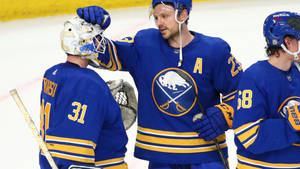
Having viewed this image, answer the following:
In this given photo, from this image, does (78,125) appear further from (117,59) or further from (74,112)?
(117,59)

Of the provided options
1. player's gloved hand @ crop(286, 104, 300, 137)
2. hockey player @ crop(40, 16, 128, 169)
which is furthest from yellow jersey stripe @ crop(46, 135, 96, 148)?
player's gloved hand @ crop(286, 104, 300, 137)

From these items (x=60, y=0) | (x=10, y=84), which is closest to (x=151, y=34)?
(x=10, y=84)

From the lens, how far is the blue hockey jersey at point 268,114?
6.44 ft

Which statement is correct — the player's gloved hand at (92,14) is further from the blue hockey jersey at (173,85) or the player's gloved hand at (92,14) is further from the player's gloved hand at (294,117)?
the player's gloved hand at (294,117)

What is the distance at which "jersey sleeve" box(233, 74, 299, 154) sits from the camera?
6.41 feet

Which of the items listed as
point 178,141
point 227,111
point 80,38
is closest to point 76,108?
point 80,38

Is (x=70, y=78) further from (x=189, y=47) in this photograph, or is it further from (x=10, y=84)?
(x=10, y=84)

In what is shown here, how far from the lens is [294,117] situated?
192cm

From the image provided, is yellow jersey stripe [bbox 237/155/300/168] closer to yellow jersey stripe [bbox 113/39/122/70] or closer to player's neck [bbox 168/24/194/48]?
player's neck [bbox 168/24/194/48]

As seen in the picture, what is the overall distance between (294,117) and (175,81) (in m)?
0.56

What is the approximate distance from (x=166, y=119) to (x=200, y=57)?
0.97 feet

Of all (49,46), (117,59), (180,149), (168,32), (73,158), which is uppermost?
(168,32)

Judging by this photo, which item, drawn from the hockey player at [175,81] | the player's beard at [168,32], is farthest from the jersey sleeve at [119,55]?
the player's beard at [168,32]

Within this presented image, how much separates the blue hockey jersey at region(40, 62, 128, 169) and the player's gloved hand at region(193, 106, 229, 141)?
356 millimetres
